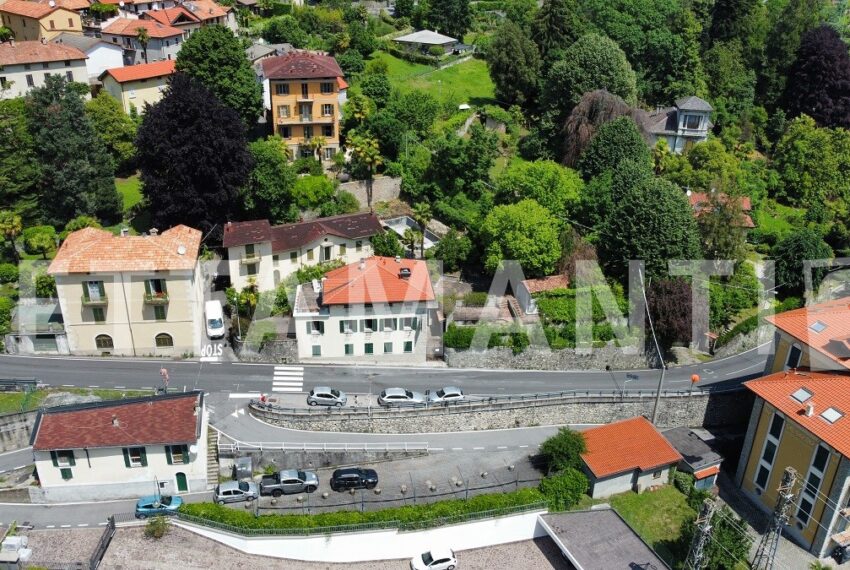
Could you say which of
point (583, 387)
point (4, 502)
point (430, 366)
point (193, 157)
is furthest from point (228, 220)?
point (583, 387)

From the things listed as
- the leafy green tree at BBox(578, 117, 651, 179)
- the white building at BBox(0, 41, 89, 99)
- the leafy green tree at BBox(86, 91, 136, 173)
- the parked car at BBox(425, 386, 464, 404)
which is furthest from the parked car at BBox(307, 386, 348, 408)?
the white building at BBox(0, 41, 89, 99)

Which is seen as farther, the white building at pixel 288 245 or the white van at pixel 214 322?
the white building at pixel 288 245

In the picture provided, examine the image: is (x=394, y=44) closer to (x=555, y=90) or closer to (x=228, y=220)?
(x=555, y=90)

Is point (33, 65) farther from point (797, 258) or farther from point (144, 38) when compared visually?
point (797, 258)

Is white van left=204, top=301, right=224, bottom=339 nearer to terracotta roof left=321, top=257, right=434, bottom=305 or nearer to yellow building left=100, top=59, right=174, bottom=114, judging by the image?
terracotta roof left=321, top=257, right=434, bottom=305

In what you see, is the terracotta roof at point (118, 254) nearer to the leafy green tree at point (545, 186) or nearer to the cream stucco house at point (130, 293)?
the cream stucco house at point (130, 293)

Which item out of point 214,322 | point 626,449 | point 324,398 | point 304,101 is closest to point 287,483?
point 324,398

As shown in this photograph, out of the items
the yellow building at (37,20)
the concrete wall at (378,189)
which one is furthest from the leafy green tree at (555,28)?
the yellow building at (37,20)
